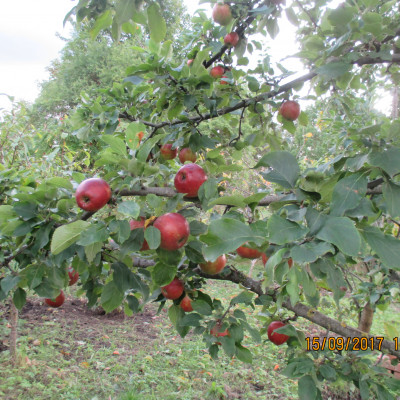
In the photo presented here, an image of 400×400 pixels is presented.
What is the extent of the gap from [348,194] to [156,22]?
0.74 m

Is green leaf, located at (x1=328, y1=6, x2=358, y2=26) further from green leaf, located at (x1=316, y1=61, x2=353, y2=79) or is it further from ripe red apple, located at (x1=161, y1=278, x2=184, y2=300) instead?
ripe red apple, located at (x1=161, y1=278, x2=184, y2=300)

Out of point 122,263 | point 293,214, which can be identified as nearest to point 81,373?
point 122,263

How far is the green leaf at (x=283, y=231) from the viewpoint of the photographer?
2.11ft

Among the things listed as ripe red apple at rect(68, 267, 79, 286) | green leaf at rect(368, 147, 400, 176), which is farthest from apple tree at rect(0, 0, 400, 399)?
ripe red apple at rect(68, 267, 79, 286)

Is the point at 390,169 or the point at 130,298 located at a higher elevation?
the point at 390,169

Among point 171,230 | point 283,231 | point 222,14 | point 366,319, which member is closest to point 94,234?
point 171,230

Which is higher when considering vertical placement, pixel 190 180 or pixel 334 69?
pixel 334 69

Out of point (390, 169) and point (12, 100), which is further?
point (12, 100)

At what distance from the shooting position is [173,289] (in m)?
1.34

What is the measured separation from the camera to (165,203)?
A: 1.08 metres

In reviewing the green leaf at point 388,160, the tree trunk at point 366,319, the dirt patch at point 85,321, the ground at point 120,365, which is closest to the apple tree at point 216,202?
the green leaf at point 388,160

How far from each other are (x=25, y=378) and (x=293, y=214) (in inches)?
110

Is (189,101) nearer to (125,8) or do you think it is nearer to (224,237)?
(125,8)

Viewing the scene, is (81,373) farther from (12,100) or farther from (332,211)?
(332,211)
